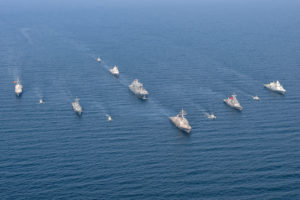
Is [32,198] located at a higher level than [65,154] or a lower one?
lower

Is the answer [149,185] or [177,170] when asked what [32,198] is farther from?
[177,170]

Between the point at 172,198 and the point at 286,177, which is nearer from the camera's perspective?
the point at 172,198

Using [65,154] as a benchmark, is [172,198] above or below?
below

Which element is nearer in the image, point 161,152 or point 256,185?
point 256,185

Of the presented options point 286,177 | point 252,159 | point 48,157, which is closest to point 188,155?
point 252,159

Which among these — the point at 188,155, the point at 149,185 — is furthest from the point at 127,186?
the point at 188,155

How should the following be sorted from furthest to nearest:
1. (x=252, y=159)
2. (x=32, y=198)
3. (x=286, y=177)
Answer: (x=252, y=159) → (x=286, y=177) → (x=32, y=198)

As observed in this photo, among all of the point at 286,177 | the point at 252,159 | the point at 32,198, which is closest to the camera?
the point at 32,198

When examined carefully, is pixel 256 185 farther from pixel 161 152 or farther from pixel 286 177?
pixel 161 152
